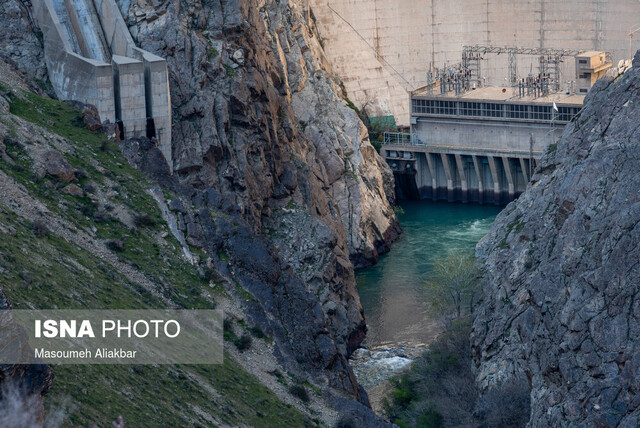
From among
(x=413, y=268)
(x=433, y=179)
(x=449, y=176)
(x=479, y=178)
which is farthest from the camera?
(x=433, y=179)

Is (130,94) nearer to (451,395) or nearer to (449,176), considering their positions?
(451,395)

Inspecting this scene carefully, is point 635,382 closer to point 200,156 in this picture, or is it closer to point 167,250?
point 167,250

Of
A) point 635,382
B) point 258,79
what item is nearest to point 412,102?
point 258,79

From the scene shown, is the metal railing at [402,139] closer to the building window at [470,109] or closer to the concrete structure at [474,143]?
the concrete structure at [474,143]

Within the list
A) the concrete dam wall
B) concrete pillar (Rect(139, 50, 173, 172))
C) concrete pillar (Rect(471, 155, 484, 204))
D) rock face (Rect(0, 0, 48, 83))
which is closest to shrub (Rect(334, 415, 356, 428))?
concrete pillar (Rect(139, 50, 173, 172))

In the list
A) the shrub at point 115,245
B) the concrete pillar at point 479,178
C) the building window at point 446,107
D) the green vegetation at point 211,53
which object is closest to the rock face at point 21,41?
the green vegetation at point 211,53

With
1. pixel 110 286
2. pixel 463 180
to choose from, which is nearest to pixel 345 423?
pixel 110 286
